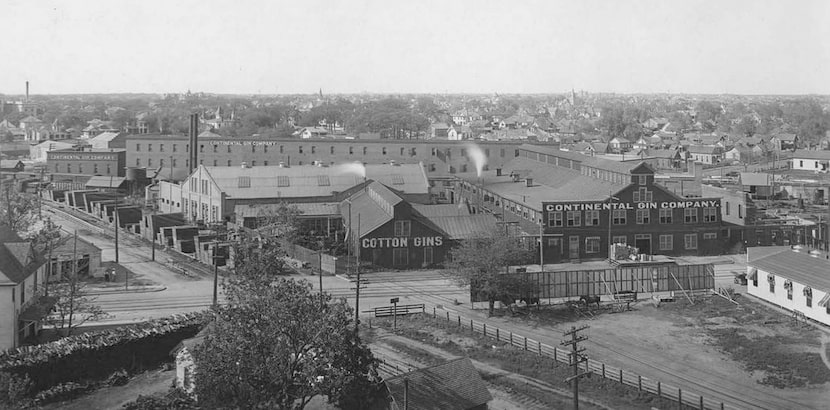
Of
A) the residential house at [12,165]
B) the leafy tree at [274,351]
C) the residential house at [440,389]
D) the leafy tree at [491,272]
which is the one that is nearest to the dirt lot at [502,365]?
the residential house at [440,389]

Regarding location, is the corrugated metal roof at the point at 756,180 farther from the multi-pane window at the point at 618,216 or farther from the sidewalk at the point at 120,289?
the sidewalk at the point at 120,289

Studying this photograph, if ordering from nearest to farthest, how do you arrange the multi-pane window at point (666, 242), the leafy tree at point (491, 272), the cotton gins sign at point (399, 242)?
the leafy tree at point (491, 272) < the cotton gins sign at point (399, 242) < the multi-pane window at point (666, 242)

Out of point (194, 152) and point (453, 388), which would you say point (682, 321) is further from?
point (194, 152)

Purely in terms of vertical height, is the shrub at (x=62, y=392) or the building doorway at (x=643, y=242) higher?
the building doorway at (x=643, y=242)


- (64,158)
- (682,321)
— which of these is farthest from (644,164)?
(64,158)

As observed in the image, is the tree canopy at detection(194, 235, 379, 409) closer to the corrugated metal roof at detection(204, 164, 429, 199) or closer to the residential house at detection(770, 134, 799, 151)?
the corrugated metal roof at detection(204, 164, 429, 199)

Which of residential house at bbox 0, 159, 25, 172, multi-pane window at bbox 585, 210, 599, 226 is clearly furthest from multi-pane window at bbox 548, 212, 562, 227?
residential house at bbox 0, 159, 25, 172
